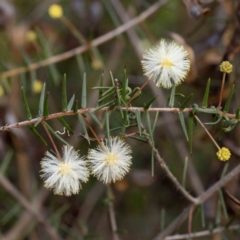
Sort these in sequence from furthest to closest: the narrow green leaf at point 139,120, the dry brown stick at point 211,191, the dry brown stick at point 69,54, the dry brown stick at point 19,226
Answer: the dry brown stick at point 19,226 < the dry brown stick at point 69,54 < the dry brown stick at point 211,191 < the narrow green leaf at point 139,120

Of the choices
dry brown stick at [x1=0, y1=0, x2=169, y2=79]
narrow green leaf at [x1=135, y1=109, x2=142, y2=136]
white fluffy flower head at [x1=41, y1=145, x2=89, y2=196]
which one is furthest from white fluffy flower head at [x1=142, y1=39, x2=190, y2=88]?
dry brown stick at [x1=0, y1=0, x2=169, y2=79]

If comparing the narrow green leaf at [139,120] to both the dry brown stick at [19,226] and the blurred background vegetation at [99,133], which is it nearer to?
the blurred background vegetation at [99,133]

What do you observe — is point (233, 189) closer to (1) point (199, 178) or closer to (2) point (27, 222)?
(1) point (199, 178)

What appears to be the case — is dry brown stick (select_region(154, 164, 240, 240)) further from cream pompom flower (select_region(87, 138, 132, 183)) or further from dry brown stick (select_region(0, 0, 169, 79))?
dry brown stick (select_region(0, 0, 169, 79))

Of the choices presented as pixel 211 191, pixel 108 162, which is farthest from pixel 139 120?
pixel 211 191

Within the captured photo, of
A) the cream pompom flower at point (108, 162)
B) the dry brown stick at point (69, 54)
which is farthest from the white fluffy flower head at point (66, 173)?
the dry brown stick at point (69, 54)

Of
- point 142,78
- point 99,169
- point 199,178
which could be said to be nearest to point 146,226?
point 199,178
